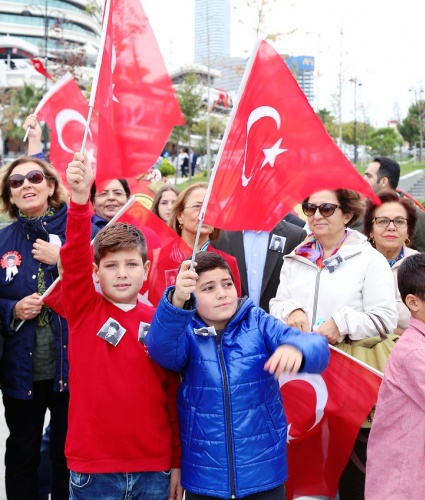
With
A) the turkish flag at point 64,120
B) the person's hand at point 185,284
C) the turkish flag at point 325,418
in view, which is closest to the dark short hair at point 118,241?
the person's hand at point 185,284

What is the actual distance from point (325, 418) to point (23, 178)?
1.98 m

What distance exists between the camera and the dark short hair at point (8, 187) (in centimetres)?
367

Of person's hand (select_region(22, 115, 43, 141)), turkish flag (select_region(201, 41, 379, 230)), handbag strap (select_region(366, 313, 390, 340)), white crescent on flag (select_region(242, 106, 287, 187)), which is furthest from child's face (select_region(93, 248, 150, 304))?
person's hand (select_region(22, 115, 43, 141))

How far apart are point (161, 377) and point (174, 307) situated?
51 cm

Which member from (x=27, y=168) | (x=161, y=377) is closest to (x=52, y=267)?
(x=27, y=168)

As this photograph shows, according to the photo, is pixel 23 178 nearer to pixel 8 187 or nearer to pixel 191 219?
pixel 8 187

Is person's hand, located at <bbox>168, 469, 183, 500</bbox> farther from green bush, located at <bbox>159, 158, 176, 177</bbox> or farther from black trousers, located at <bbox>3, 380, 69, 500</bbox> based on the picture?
green bush, located at <bbox>159, 158, 176, 177</bbox>

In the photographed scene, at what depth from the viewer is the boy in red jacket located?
274cm

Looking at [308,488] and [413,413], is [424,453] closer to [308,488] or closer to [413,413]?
[413,413]

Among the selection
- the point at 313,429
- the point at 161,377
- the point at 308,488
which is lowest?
the point at 308,488

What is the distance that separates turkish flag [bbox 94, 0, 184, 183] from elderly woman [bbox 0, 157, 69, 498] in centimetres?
47

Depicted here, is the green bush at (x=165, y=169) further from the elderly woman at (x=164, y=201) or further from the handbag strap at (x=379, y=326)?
the handbag strap at (x=379, y=326)

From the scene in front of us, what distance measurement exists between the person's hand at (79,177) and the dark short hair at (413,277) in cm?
134

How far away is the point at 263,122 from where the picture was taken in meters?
2.83
